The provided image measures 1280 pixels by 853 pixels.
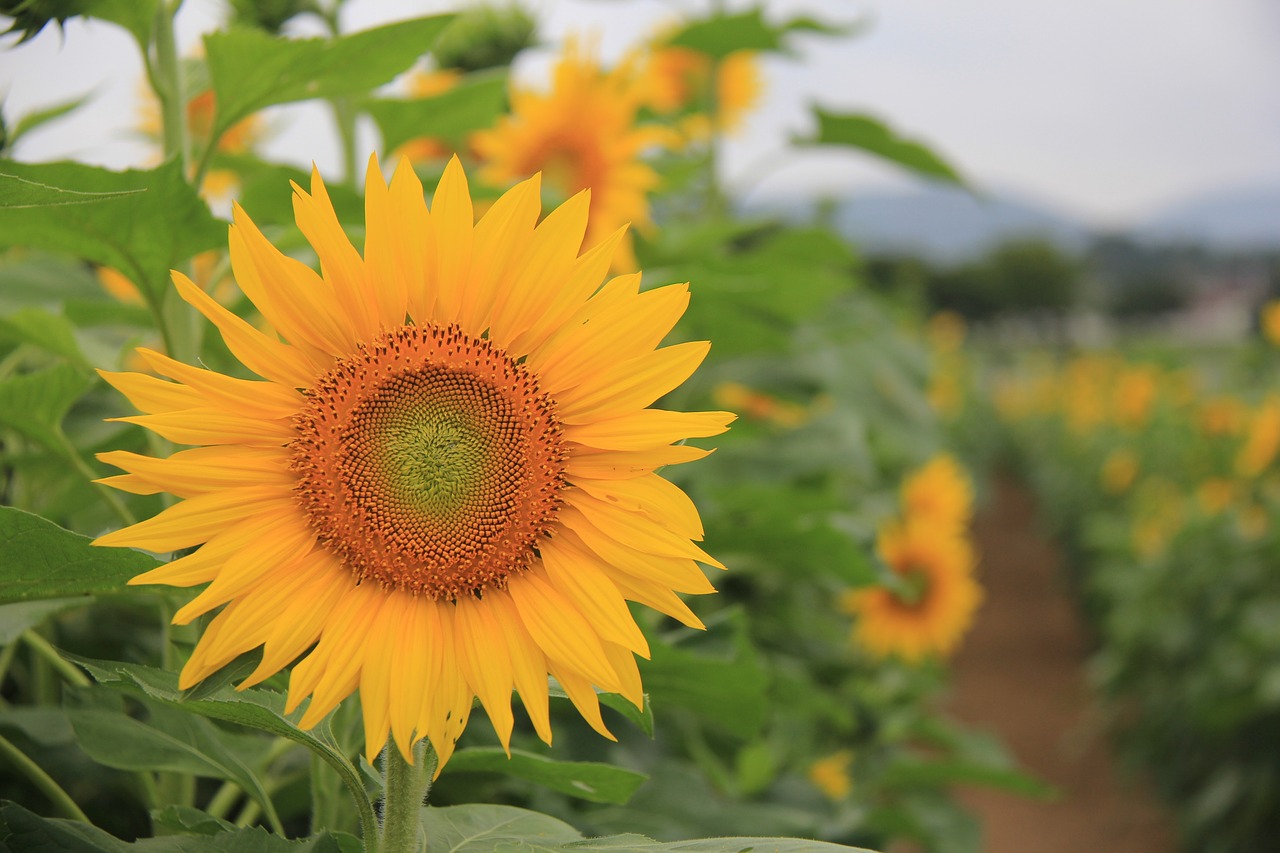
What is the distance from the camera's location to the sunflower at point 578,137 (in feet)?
7.04

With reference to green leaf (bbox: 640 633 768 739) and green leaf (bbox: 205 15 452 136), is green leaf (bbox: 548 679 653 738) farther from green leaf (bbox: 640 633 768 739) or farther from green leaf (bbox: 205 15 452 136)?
green leaf (bbox: 205 15 452 136)

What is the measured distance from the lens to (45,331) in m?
1.02

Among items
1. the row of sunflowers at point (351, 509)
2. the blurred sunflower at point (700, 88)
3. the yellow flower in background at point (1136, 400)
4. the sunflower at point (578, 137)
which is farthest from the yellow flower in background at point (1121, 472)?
the row of sunflowers at point (351, 509)

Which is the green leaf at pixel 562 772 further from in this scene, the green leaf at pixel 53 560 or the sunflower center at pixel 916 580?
the sunflower center at pixel 916 580

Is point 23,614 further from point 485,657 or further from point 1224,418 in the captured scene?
point 1224,418

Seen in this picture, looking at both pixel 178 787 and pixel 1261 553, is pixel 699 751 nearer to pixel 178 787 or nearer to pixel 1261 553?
pixel 178 787

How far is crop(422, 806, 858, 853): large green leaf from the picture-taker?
766mm

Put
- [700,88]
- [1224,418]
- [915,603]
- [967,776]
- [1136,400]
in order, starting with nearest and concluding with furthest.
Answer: [967,776] < [700,88] < [915,603] < [1224,418] < [1136,400]

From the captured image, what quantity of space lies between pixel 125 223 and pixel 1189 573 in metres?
5.96

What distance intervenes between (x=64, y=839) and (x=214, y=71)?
67 cm

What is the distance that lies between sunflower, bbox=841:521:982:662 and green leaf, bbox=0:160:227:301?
2626mm

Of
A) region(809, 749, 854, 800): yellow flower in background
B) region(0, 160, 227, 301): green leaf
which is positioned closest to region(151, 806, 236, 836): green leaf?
region(0, 160, 227, 301): green leaf

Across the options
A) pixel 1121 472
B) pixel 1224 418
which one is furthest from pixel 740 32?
pixel 1121 472

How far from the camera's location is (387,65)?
109cm
